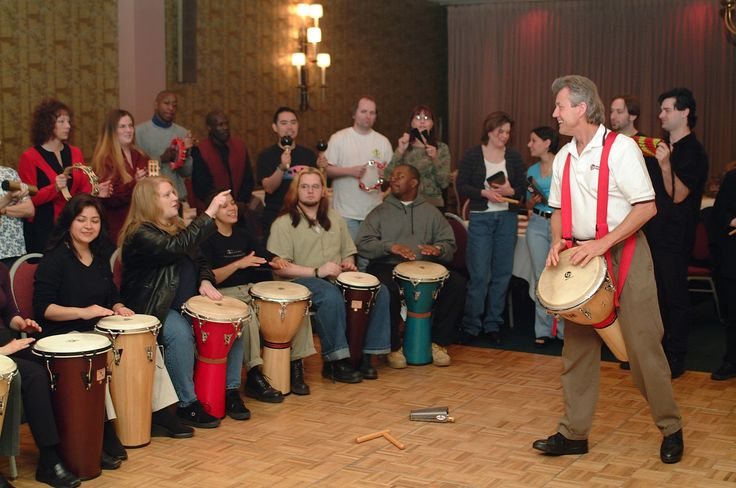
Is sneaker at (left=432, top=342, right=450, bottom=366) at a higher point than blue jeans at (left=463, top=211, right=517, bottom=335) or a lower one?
lower

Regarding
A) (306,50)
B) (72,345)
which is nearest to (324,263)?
(72,345)

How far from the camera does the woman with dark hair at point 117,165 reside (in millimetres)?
5801

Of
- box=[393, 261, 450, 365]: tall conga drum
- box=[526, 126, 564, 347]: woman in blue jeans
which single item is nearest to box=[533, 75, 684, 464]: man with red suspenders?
box=[393, 261, 450, 365]: tall conga drum

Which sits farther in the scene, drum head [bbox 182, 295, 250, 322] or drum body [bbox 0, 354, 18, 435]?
drum head [bbox 182, 295, 250, 322]

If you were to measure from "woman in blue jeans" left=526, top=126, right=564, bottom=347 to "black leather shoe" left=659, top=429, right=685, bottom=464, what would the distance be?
2246 millimetres

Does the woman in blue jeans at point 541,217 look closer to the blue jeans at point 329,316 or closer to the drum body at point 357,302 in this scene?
the drum body at point 357,302

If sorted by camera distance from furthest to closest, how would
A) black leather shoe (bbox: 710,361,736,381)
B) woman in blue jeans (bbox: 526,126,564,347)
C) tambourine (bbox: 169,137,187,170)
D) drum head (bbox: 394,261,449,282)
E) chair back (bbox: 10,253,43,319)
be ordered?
woman in blue jeans (bbox: 526,126,564,347) → tambourine (bbox: 169,137,187,170) → drum head (bbox: 394,261,449,282) → black leather shoe (bbox: 710,361,736,381) → chair back (bbox: 10,253,43,319)

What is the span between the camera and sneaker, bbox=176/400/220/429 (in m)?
4.76

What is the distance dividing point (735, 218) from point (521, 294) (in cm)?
252

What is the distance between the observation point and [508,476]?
412cm

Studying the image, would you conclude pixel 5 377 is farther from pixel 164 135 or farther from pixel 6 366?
pixel 164 135

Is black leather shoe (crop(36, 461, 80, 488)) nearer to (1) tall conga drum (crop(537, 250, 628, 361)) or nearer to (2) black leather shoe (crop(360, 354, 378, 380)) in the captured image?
(1) tall conga drum (crop(537, 250, 628, 361))

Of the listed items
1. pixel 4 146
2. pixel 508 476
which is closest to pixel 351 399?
pixel 508 476

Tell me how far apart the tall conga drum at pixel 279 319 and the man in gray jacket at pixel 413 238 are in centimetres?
94
